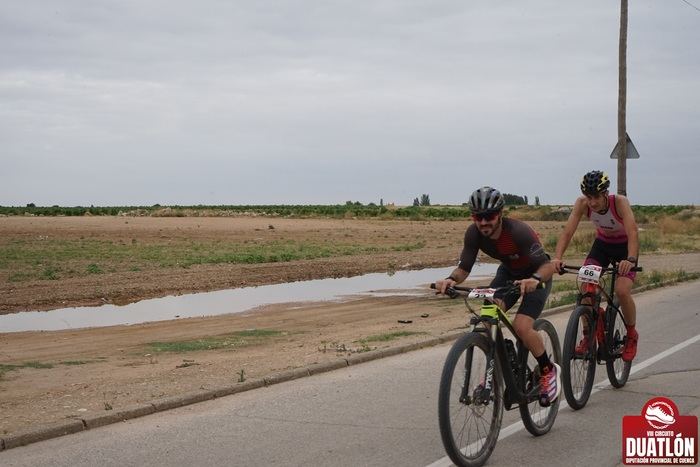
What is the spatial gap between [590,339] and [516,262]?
1.84 meters

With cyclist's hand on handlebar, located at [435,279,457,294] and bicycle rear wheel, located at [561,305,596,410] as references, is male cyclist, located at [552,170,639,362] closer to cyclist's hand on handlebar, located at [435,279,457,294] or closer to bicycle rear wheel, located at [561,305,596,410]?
bicycle rear wheel, located at [561,305,596,410]

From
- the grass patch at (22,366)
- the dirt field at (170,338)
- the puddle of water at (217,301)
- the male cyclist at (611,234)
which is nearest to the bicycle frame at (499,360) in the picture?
the male cyclist at (611,234)

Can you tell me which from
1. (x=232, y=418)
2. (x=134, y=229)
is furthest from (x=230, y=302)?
(x=134, y=229)

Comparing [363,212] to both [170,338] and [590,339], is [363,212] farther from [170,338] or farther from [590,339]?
[590,339]

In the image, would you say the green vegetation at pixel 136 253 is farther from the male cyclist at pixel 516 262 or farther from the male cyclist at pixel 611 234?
the male cyclist at pixel 516 262

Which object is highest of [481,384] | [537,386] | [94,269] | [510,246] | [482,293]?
[510,246]

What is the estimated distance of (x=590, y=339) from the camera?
8914mm

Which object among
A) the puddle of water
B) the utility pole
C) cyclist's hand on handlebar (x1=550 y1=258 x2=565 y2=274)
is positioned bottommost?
the puddle of water

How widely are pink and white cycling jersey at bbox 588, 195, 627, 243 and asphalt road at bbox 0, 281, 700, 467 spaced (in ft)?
4.95

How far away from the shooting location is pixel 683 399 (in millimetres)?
9047

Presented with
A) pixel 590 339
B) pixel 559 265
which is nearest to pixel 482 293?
pixel 559 265

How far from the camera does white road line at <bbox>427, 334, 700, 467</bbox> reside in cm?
701

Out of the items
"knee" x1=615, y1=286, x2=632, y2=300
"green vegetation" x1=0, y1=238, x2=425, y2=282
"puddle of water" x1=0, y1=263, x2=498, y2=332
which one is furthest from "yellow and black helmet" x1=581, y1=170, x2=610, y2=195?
"green vegetation" x1=0, y1=238, x2=425, y2=282

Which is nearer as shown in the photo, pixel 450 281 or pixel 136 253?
pixel 450 281
